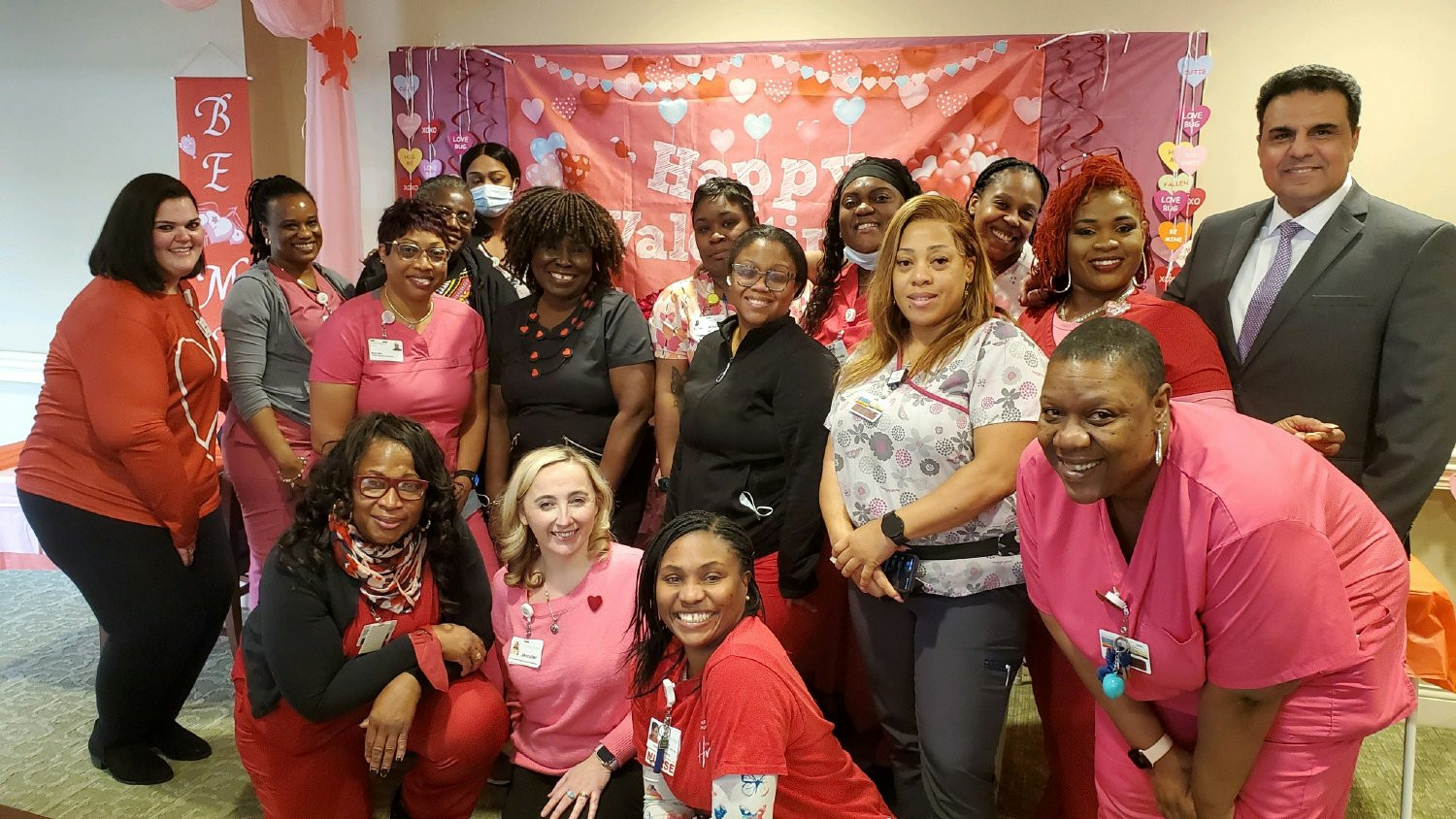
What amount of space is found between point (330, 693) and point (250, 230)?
1803 millimetres

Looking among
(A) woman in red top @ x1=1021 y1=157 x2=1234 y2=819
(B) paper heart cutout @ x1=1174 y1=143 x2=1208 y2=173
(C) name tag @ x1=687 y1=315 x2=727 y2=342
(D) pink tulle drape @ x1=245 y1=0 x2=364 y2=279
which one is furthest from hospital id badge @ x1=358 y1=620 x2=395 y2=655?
(B) paper heart cutout @ x1=1174 y1=143 x2=1208 y2=173

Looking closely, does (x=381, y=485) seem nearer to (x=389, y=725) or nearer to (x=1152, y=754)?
(x=389, y=725)

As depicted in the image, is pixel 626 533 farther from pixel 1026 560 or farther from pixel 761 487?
pixel 1026 560

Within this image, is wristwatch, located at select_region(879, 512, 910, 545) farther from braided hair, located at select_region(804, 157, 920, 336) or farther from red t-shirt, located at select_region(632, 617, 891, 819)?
braided hair, located at select_region(804, 157, 920, 336)

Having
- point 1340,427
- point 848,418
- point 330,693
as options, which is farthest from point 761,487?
point 1340,427

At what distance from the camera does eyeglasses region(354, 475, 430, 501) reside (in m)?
2.17

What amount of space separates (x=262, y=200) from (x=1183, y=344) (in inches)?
110

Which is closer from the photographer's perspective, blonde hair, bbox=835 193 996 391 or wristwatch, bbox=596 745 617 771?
blonde hair, bbox=835 193 996 391

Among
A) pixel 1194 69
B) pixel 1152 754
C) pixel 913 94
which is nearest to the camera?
pixel 1152 754

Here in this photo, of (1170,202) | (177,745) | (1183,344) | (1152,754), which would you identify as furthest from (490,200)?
(1152,754)

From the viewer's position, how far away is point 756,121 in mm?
3889

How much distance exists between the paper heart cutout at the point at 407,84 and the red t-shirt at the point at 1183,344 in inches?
130

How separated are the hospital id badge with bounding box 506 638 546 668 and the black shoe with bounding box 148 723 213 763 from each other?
122cm

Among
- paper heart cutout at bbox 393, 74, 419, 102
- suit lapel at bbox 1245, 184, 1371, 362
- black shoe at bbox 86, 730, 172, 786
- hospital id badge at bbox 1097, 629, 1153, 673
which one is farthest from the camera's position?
paper heart cutout at bbox 393, 74, 419, 102
